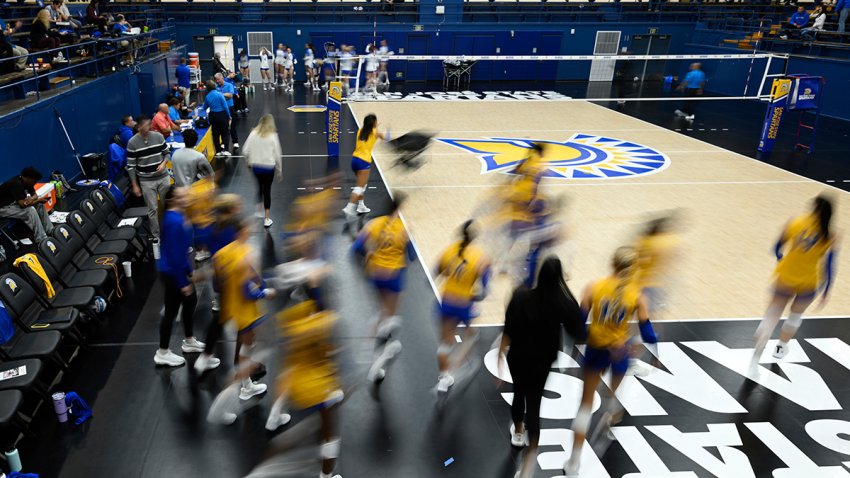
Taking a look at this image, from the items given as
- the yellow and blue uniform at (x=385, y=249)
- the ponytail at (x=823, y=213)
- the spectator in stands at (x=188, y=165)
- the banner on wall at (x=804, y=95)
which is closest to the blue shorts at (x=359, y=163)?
the spectator in stands at (x=188, y=165)

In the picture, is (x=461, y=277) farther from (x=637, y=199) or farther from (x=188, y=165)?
(x=637, y=199)

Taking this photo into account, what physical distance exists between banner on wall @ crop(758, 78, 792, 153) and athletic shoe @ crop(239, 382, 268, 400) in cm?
1581

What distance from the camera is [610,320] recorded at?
15.1 ft

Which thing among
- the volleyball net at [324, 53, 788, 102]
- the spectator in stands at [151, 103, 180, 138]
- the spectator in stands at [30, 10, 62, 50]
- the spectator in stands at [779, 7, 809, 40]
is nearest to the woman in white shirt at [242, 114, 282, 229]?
the spectator in stands at [151, 103, 180, 138]

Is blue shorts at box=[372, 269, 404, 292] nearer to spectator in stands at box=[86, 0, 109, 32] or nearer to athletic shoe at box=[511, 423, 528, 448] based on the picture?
athletic shoe at box=[511, 423, 528, 448]

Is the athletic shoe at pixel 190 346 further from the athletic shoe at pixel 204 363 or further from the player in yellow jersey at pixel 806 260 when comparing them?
the player in yellow jersey at pixel 806 260

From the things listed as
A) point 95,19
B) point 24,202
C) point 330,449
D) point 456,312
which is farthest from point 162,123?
point 330,449

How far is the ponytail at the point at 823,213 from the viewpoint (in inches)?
221

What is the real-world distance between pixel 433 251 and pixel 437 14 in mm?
24917

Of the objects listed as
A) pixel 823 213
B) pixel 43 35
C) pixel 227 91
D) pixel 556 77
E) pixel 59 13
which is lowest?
pixel 556 77

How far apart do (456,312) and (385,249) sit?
1008 millimetres

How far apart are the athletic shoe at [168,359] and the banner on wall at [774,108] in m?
16.3

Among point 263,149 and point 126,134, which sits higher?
point 263,149

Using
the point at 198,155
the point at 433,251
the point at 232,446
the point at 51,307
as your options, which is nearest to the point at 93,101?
the point at 198,155
